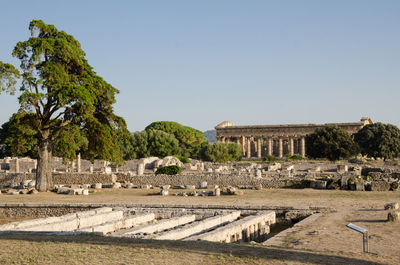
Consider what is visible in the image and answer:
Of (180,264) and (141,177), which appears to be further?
(141,177)

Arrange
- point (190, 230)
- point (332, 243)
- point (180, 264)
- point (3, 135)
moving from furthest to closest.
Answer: point (3, 135) < point (190, 230) < point (332, 243) < point (180, 264)

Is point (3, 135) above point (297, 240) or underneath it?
above

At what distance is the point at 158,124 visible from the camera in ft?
305

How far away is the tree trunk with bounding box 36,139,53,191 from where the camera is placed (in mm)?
27578

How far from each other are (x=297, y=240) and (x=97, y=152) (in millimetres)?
17630

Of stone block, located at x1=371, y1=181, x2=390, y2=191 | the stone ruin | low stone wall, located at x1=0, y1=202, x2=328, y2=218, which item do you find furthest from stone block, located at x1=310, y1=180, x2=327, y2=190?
the stone ruin

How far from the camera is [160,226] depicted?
1520 centimetres

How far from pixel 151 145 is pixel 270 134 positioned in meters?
34.9

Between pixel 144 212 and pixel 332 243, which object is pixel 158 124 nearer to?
pixel 144 212

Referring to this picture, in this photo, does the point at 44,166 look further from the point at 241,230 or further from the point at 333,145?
the point at 333,145

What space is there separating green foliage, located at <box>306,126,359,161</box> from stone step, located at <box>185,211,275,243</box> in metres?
46.1

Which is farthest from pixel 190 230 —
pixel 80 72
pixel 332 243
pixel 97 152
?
pixel 80 72

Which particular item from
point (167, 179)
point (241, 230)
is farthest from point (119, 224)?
point (167, 179)

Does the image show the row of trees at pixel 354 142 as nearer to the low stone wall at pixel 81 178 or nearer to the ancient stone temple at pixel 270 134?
the ancient stone temple at pixel 270 134
